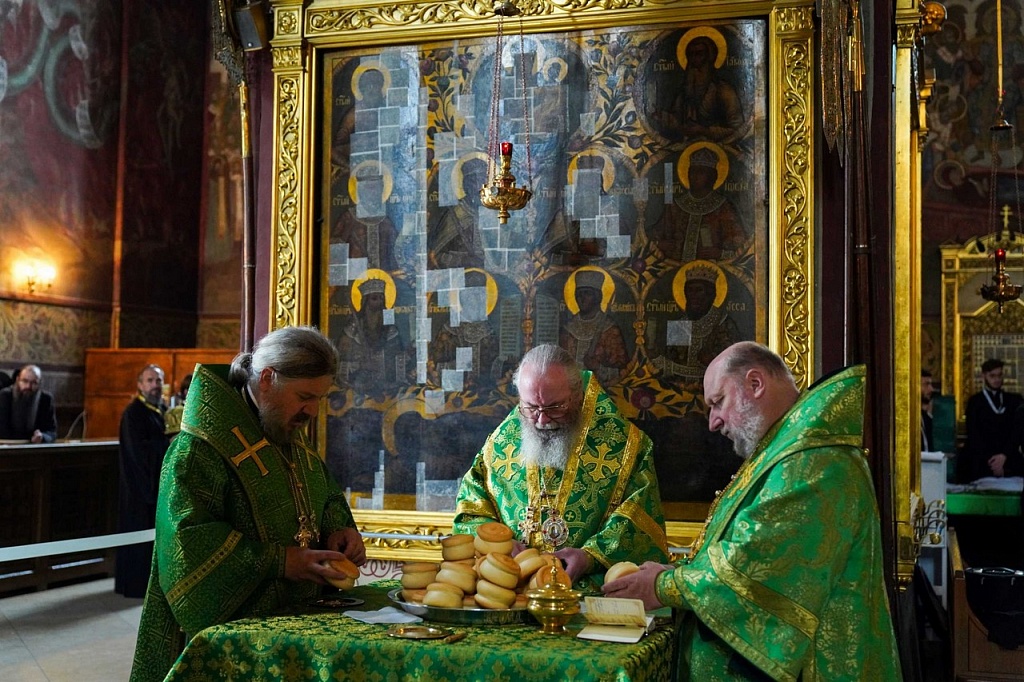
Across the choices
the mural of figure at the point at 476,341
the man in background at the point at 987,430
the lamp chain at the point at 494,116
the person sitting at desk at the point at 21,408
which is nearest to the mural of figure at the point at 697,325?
the mural of figure at the point at 476,341

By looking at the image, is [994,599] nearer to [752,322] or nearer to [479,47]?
[752,322]

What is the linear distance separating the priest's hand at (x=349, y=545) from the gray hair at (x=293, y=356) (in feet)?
1.60

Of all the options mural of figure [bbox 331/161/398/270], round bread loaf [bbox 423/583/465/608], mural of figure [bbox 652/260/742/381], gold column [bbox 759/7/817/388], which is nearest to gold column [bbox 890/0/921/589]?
gold column [bbox 759/7/817/388]

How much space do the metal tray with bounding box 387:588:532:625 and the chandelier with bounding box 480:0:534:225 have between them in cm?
224

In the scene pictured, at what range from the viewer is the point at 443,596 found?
9.05 ft

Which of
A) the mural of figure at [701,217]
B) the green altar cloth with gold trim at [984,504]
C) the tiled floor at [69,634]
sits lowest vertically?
the tiled floor at [69,634]

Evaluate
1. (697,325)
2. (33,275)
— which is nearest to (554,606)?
(697,325)

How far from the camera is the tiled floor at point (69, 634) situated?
609 centimetres

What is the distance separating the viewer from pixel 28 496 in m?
8.69

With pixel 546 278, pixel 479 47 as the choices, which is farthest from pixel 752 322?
pixel 479 47

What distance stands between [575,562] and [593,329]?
1.66 meters

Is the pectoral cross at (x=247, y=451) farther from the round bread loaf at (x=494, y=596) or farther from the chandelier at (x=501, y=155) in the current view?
the chandelier at (x=501, y=155)

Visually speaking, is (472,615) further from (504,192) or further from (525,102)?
(525,102)

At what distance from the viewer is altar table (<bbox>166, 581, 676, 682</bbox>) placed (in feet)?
7.91
